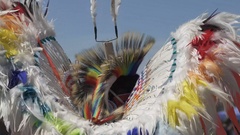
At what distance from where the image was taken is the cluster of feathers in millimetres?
1502

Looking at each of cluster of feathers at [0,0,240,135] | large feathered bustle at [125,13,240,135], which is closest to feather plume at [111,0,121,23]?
cluster of feathers at [0,0,240,135]

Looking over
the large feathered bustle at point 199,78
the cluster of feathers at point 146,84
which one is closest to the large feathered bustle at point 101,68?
the cluster of feathers at point 146,84

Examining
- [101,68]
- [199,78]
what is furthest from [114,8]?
[199,78]

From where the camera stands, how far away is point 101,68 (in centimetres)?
195

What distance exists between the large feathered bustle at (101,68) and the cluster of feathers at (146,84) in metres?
0.09

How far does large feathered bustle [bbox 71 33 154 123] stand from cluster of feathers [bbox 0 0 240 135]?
0.09 metres

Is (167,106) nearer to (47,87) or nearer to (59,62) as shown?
(47,87)

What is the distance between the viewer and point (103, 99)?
193 centimetres

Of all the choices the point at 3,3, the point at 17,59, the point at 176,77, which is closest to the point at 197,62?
the point at 176,77

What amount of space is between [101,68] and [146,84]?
266 millimetres

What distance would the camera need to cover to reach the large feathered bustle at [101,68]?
1922mm

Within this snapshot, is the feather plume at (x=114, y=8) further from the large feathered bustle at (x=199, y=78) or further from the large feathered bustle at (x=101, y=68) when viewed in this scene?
the large feathered bustle at (x=199, y=78)

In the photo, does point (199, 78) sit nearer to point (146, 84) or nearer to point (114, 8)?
point (146, 84)

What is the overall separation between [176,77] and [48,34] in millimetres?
581
